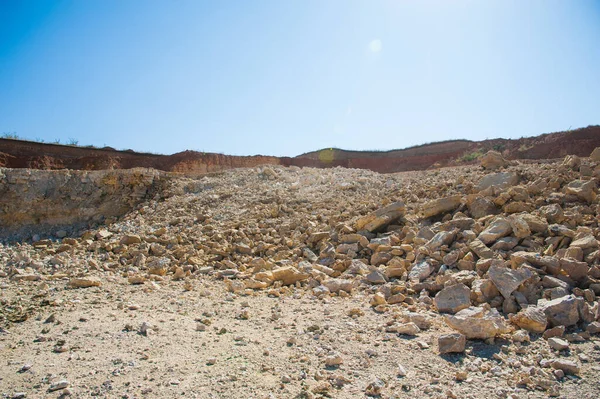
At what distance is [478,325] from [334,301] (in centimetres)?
173

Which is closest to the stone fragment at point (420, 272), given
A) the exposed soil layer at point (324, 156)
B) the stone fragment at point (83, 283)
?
the stone fragment at point (83, 283)

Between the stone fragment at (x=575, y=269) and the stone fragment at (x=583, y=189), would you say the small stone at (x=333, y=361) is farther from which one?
the stone fragment at (x=583, y=189)

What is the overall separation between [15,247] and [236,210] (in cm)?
483

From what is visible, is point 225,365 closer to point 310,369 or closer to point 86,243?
point 310,369

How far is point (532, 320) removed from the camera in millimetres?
3242

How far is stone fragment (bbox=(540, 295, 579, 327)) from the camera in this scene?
327cm

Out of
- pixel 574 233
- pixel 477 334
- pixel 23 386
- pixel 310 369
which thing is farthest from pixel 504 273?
pixel 23 386

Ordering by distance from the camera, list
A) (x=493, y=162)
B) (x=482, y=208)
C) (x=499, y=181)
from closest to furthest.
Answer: (x=482, y=208)
(x=499, y=181)
(x=493, y=162)

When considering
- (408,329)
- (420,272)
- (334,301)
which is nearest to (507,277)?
(420,272)

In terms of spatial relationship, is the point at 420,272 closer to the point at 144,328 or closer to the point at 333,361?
the point at 333,361

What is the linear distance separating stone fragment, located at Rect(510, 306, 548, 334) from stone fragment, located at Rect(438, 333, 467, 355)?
0.71 m

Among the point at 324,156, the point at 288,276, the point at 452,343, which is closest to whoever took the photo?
the point at 452,343

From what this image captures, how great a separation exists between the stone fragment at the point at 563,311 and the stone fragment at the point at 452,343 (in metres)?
0.99

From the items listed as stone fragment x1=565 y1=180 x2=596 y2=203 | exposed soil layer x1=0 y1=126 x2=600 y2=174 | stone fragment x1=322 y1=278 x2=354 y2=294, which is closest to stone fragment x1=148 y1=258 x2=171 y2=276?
stone fragment x1=322 y1=278 x2=354 y2=294
